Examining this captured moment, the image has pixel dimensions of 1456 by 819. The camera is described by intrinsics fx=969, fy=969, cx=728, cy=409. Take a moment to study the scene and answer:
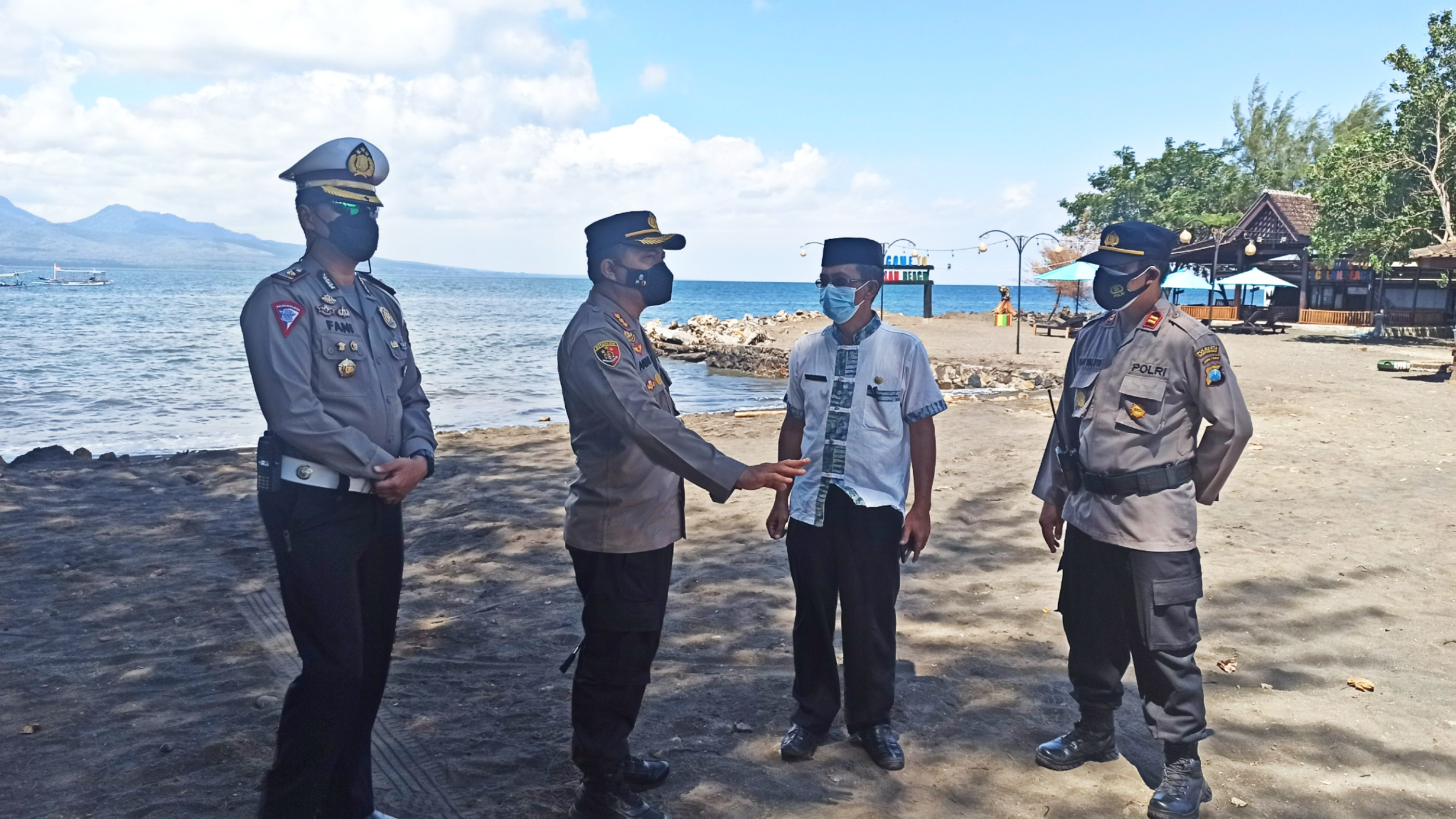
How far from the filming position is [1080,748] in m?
3.80

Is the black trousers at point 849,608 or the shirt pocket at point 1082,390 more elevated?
the shirt pocket at point 1082,390

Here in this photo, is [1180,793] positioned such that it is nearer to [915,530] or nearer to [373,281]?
[915,530]

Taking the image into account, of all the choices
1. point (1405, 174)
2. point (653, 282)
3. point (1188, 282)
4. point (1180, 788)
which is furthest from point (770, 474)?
point (1188, 282)

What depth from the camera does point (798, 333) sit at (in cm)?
3734

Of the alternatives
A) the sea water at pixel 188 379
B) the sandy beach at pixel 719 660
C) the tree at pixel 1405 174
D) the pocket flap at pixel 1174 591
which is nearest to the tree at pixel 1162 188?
the tree at pixel 1405 174

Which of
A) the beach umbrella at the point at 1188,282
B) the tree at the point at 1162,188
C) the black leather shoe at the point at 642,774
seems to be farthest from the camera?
the tree at the point at 1162,188

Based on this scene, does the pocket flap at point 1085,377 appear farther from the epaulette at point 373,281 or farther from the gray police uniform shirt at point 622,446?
the epaulette at point 373,281

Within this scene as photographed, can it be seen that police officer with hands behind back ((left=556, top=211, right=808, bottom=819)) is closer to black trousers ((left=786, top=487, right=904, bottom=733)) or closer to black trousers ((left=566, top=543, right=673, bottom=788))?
black trousers ((left=566, top=543, right=673, bottom=788))

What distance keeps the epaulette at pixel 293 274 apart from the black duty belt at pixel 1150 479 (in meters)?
2.87

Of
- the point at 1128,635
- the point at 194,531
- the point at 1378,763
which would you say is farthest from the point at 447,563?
the point at 1378,763

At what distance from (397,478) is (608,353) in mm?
780

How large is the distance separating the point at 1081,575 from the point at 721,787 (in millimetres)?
1605

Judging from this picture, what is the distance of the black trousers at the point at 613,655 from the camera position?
331 centimetres

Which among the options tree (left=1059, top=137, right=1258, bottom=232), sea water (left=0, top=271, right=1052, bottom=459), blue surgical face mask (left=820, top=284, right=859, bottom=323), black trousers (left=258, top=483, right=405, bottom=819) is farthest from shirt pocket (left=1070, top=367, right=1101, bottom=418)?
tree (left=1059, top=137, right=1258, bottom=232)
